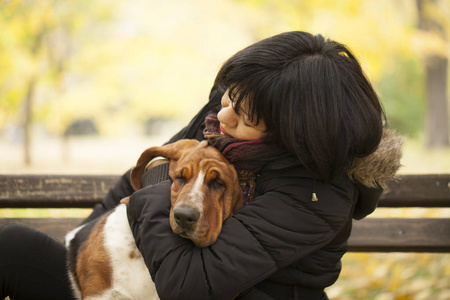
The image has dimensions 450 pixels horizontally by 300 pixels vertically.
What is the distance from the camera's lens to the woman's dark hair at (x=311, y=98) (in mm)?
2037

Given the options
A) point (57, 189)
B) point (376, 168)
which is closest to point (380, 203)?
point (376, 168)

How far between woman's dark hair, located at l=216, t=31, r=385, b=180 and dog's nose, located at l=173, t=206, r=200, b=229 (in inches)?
20.2

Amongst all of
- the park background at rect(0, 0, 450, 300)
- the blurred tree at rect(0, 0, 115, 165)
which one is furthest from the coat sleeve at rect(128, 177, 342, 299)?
the blurred tree at rect(0, 0, 115, 165)

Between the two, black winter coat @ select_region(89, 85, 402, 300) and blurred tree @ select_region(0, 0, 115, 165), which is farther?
blurred tree @ select_region(0, 0, 115, 165)

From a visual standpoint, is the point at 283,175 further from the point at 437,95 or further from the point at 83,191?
the point at 437,95

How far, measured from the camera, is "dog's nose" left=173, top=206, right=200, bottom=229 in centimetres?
201

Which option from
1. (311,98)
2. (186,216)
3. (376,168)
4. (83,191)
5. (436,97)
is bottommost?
(436,97)

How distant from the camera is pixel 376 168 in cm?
224

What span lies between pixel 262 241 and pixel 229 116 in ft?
2.06

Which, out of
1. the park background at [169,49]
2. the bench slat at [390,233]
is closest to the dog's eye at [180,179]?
the bench slat at [390,233]

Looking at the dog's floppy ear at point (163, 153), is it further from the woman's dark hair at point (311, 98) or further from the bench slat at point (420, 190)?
the bench slat at point (420, 190)

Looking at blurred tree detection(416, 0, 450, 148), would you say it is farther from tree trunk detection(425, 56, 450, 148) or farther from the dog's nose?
the dog's nose

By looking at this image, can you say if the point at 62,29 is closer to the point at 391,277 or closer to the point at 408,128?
the point at 391,277

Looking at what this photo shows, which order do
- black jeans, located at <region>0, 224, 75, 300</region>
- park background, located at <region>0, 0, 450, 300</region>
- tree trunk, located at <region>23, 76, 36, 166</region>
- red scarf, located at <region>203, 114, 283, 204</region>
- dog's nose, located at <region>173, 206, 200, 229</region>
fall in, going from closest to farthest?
dog's nose, located at <region>173, 206, 200, 229</region>
red scarf, located at <region>203, 114, 283, 204</region>
black jeans, located at <region>0, 224, 75, 300</region>
park background, located at <region>0, 0, 450, 300</region>
tree trunk, located at <region>23, 76, 36, 166</region>
